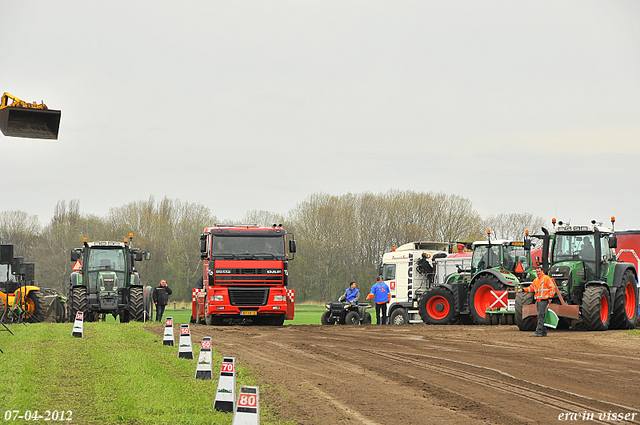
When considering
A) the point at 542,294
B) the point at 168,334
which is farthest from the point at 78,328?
the point at 542,294

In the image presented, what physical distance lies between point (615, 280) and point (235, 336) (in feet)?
34.1

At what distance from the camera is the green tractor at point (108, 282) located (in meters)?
25.6

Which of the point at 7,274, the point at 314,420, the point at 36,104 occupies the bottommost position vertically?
the point at 314,420

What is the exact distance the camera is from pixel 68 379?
10.4m

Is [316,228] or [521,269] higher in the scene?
[316,228]

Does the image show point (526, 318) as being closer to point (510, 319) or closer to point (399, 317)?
point (510, 319)

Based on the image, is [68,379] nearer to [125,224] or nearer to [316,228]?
[316,228]

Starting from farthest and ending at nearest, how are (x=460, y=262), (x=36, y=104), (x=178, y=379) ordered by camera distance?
(x=460, y=262)
(x=36, y=104)
(x=178, y=379)

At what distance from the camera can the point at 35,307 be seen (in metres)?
25.7

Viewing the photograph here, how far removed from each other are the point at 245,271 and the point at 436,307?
6.39 meters

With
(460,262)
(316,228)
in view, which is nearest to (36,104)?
(460,262)

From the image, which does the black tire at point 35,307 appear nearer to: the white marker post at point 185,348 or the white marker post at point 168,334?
the white marker post at point 168,334

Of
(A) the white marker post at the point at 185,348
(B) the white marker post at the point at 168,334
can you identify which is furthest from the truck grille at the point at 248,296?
(A) the white marker post at the point at 185,348

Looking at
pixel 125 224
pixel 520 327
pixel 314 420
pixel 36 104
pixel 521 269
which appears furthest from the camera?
pixel 125 224
